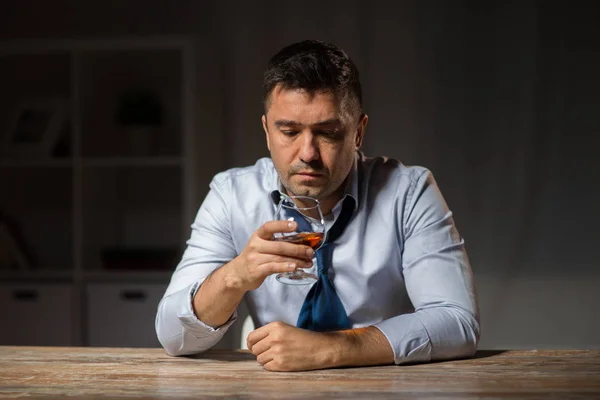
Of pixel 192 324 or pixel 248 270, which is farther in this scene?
pixel 192 324

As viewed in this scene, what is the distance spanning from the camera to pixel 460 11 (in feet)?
→ 13.4

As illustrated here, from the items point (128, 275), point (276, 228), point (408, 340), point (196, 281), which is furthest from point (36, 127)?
point (408, 340)

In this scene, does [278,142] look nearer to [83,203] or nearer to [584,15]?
[83,203]

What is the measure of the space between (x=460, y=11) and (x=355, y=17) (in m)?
0.60

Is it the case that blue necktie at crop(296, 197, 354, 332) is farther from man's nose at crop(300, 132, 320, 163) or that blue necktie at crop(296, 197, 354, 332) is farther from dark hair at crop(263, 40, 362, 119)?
dark hair at crop(263, 40, 362, 119)

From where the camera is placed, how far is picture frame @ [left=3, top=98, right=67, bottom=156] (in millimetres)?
3756

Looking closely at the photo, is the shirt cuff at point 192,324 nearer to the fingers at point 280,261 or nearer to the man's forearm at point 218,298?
the man's forearm at point 218,298

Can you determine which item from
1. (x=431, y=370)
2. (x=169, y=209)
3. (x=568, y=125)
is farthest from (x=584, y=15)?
(x=431, y=370)

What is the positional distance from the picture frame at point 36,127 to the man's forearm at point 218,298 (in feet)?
7.60

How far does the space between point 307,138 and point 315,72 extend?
18cm

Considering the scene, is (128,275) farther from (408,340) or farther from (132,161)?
(408,340)

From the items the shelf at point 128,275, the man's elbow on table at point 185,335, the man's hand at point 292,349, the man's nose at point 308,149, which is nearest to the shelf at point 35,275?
the shelf at point 128,275

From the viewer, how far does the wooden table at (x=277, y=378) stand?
53.7 inches

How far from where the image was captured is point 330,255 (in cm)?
201
